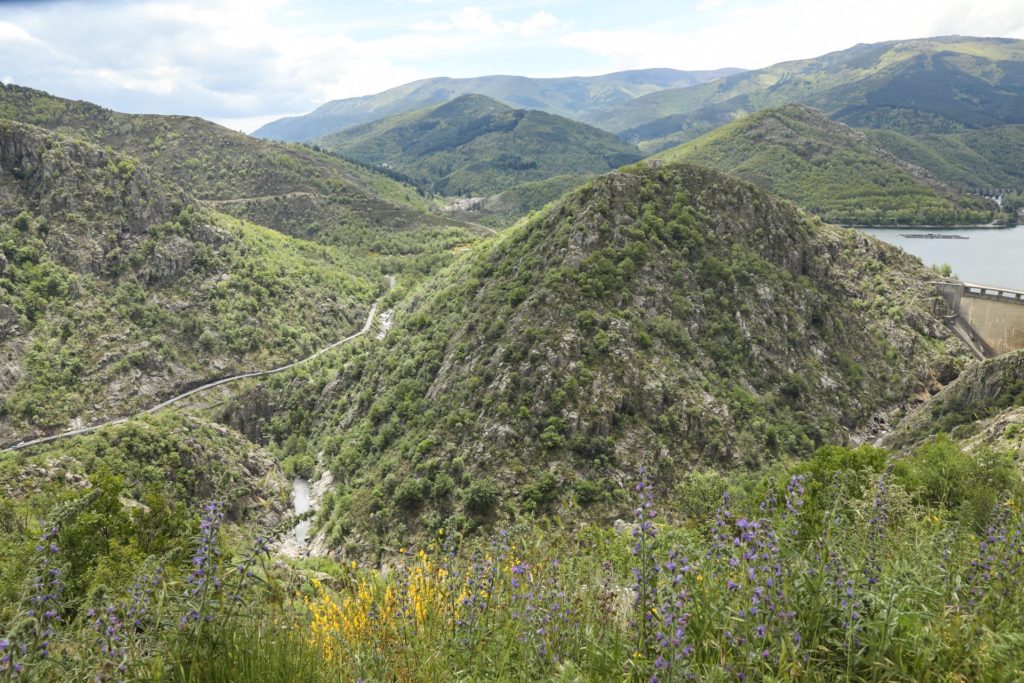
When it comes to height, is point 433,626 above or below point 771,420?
above

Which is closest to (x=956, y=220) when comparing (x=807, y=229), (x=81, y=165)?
(x=807, y=229)

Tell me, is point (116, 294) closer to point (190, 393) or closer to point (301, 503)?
point (190, 393)

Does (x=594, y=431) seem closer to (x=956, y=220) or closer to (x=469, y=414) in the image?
(x=469, y=414)

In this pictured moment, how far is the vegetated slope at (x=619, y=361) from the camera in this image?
4056cm

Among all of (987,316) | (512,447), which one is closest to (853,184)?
(987,316)

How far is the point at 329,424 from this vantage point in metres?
60.8

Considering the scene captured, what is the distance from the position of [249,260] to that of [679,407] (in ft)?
225

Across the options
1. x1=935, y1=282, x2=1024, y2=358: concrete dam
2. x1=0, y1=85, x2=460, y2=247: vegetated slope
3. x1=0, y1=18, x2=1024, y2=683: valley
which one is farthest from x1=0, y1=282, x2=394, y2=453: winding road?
x1=935, y1=282, x2=1024, y2=358: concrete dam

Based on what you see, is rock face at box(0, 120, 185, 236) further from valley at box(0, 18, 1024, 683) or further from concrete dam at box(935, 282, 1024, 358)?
concrete dam at box(935, 282, 1024, 358)

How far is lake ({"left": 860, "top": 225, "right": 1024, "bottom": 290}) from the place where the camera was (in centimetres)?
11096

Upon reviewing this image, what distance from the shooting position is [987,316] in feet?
221

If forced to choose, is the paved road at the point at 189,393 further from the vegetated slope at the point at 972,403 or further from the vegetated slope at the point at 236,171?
the vegetated slope at the point at 972,403

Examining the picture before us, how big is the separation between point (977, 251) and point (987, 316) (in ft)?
281

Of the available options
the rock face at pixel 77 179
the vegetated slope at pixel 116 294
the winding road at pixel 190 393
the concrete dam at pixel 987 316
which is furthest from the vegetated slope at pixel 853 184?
the rock face at pixel 77 179
